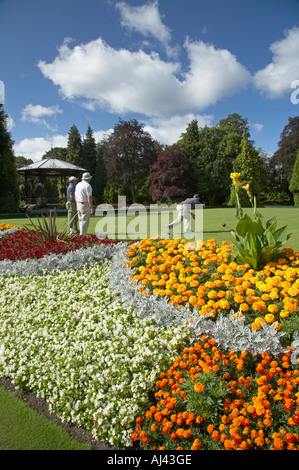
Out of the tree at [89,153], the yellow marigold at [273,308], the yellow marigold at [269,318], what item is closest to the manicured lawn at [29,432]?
the yellow marigold at [269,318]

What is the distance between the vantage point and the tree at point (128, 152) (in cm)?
3412

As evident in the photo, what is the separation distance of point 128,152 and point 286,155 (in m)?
20.2

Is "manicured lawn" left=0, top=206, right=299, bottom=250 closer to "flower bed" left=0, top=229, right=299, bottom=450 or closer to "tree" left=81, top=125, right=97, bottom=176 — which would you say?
"flower bed" left=0, top=229, right=299, bottom=450

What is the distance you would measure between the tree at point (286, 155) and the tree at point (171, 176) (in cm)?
1400

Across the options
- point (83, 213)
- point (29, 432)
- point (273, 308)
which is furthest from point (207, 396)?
point (83, 213)

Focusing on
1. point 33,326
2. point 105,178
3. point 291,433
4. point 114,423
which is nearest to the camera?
point 291,433

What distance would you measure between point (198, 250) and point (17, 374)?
282cm

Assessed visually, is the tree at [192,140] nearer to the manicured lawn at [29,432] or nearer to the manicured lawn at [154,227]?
the manicured lawn at [154,227]

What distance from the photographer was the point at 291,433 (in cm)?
191

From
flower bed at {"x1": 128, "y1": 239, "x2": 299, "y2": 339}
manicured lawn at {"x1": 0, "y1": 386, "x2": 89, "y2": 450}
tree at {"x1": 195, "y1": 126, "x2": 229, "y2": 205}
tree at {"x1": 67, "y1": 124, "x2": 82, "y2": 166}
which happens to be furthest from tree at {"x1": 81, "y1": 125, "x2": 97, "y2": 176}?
manicured lawn at {"x1": 0, "y1": 386, "x2": 89, "y2": 450}

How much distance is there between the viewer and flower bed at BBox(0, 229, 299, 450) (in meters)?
2.11

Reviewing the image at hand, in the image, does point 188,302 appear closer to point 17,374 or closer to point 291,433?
point 291,433
